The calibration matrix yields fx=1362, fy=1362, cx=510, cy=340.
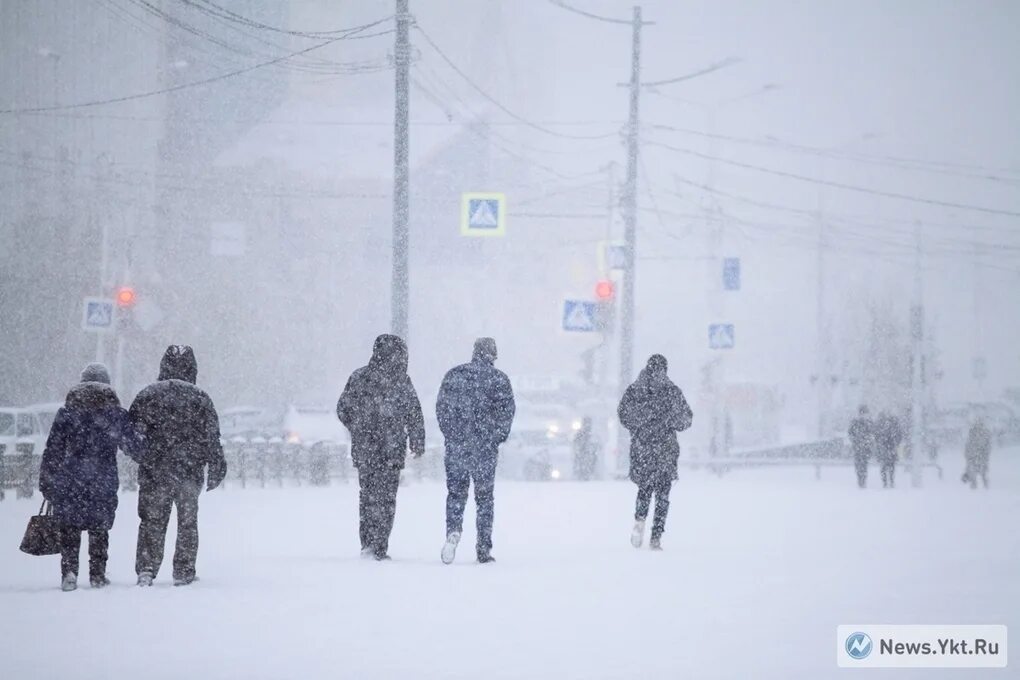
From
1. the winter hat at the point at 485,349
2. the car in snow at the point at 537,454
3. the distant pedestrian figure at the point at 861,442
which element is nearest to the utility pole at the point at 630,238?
the car in snow at the point at 537,454

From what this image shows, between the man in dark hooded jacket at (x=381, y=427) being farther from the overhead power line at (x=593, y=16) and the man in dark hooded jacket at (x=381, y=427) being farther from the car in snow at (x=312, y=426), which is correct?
the overhead power line at (x=593, y=16)

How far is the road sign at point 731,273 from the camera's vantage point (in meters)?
34.6

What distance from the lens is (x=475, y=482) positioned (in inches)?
484

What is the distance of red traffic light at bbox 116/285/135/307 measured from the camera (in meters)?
27.2

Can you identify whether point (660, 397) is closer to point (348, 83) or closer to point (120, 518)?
point (120, 518)

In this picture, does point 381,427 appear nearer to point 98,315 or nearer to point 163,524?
point 163,524

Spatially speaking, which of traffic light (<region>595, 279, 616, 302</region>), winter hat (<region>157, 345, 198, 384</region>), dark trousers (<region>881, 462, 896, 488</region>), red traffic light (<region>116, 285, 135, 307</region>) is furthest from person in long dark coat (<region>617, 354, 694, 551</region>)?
dark trousers (<region>881, 462, 896, 488</region>)

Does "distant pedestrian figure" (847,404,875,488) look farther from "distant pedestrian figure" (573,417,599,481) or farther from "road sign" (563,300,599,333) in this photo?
"road sign" (563,300,599,333)

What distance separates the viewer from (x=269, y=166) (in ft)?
170

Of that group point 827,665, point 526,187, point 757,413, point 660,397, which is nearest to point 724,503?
point 660,397

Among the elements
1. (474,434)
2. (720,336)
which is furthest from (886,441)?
(474,434)

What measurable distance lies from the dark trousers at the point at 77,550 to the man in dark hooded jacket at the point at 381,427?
254 cm

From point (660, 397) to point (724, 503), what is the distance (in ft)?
32.0

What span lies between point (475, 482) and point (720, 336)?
2231cm
